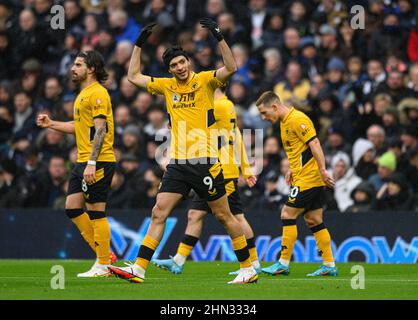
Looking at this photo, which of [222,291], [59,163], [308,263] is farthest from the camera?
[59,163]

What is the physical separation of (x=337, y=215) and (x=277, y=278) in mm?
4609

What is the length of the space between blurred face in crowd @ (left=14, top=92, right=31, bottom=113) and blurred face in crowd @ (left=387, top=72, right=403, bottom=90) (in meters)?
7.64

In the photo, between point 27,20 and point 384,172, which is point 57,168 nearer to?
point 27,20

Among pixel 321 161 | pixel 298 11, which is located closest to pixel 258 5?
pixel 298 11

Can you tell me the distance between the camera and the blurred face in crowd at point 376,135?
18141 millimetres

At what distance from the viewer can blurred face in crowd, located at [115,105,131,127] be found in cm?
2016

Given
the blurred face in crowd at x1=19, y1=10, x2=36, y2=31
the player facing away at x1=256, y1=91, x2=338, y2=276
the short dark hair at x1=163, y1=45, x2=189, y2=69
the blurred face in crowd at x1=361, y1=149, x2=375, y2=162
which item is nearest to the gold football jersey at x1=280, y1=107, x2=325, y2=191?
the player facing away at x1=256, y1=91, x2=338, y2=276

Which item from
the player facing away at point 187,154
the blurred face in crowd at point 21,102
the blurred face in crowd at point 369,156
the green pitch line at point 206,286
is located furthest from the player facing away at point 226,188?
the blurred face in crowd at point 21,102

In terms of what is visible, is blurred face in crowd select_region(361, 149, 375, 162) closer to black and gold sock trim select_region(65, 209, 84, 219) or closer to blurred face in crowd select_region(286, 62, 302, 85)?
blurred face in crowd select_region(286, 62, 302, 85)

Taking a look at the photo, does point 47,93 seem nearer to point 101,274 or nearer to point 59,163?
point 59,163

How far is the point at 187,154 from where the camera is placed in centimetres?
1159

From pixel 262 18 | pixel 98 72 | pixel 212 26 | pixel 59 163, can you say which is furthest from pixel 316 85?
pixel 212 26

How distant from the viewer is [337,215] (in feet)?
56.8

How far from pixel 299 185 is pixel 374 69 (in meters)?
6.17
